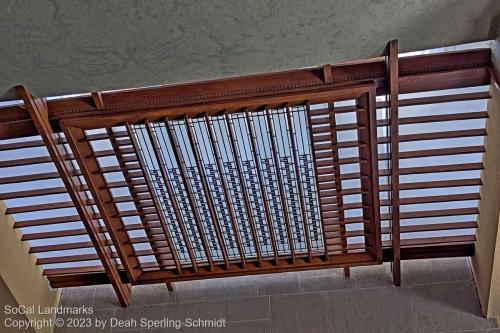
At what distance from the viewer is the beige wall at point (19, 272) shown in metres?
4.18

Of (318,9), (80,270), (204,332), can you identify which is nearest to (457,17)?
(318,9)

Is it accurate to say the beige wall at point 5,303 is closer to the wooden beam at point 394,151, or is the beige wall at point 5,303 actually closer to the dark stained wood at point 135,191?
the dark stained wood at point 135,191

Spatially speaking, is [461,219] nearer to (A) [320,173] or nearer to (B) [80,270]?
(A) [320,173]

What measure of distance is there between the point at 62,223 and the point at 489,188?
2540 millimetres

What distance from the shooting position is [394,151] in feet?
12.0

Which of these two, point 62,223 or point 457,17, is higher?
point 457,17

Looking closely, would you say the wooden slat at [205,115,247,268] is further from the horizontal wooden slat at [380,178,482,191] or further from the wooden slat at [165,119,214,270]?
the horizontal wooden slat at [380,178,482,191]

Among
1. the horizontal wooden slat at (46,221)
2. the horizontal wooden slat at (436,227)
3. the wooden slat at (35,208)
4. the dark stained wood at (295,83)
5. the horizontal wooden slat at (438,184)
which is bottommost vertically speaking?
the horizontal wooden slat at (436,227)

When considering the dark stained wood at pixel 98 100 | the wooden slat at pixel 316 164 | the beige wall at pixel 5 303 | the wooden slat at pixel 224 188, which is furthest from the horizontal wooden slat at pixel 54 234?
the wooden slat at pixel 316 164

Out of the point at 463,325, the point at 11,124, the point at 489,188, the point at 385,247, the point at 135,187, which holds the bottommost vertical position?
the point at 463,325

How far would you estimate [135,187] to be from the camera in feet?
13.1

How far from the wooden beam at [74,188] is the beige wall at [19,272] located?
460mm

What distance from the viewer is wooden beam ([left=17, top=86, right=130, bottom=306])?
3.48 meters

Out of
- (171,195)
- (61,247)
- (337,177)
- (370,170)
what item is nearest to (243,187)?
(171,195)
